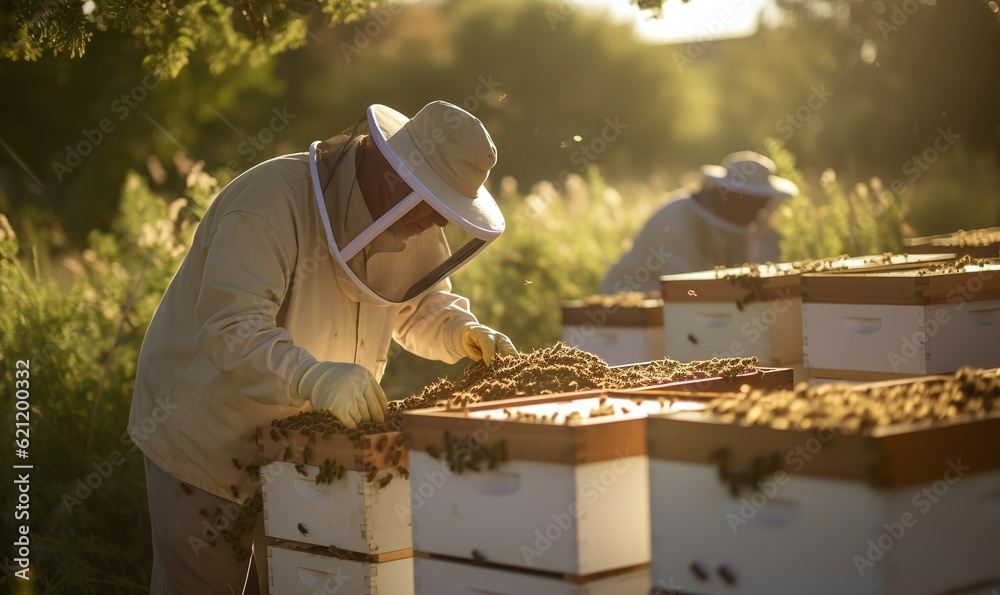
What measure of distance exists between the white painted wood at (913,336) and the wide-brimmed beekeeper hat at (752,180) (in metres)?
4.49

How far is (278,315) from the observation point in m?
3.64

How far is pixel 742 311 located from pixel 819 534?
250 cm

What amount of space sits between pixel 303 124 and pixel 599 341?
22.6 metres

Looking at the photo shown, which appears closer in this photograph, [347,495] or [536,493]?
[536,493]

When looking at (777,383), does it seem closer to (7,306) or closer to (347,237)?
(347,237)

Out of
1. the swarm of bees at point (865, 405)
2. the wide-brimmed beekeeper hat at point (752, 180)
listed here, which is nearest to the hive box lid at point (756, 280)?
the swarm of bees at point (865, 405)

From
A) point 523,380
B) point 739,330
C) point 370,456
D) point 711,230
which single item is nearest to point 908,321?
point 739,330

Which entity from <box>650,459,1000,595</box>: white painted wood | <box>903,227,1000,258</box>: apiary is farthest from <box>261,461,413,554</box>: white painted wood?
<box>903,227,1000,258</box>: apiary

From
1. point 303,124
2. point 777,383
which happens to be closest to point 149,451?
point 777,383

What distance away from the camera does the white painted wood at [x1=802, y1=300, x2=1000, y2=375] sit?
12.4 ft

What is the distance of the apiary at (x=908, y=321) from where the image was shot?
378cm

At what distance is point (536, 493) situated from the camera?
8.42ft

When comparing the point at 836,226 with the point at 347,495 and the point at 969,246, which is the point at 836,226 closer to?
the point at 969,246

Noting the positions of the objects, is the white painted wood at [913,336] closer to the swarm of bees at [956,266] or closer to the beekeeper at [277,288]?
the swarm of bees at [956,266]
